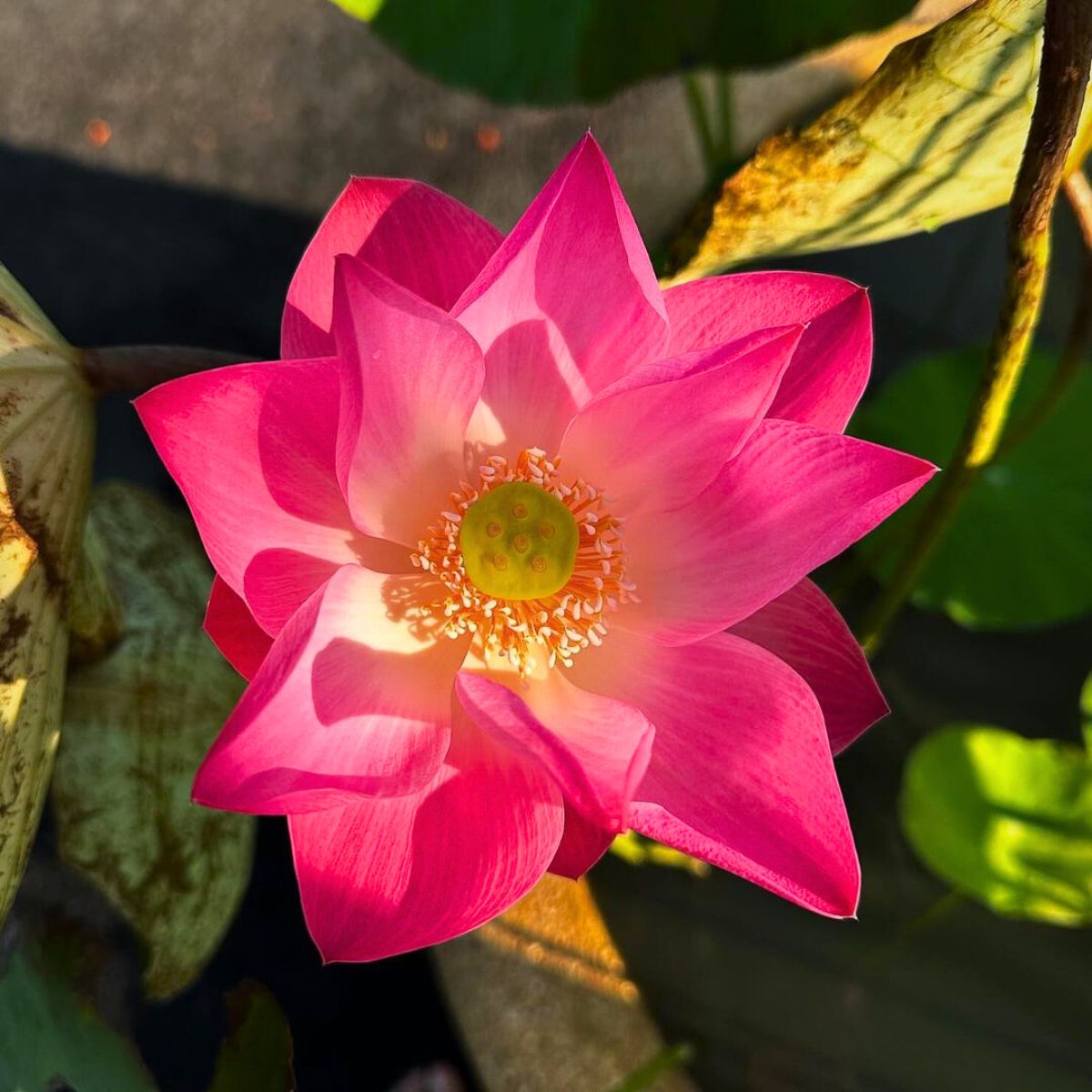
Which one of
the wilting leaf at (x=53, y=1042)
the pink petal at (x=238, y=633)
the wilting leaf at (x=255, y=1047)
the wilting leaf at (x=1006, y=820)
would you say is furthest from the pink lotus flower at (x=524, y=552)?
the wilting leaf at (x=1006, y=820)

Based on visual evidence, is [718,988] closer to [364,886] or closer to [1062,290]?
[364,886]

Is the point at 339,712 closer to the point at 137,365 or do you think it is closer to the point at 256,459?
the point at 256,459

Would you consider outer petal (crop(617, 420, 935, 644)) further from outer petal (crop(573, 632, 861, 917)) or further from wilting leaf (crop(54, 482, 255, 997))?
wilting leaf (crop(54, 482, 255, 997))

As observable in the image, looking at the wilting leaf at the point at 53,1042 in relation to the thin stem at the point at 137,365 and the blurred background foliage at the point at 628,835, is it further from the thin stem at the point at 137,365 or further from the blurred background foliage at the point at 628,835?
the thin stem at the point at 137,365

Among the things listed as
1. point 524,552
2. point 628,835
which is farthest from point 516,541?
point 628,835

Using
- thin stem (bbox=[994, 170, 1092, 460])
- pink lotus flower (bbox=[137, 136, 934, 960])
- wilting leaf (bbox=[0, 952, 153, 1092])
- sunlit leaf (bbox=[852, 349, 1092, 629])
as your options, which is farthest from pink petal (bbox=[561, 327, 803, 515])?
sunlit leaf (bbox=[852, 349, 1092, 629])

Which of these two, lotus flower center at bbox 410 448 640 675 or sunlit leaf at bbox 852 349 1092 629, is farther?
sunlit leaf at bbox 852 349 1092 629
